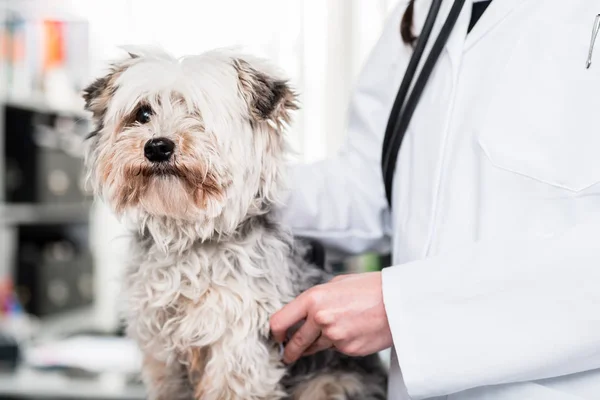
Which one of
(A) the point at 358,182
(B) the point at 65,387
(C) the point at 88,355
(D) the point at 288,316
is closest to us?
(D) the point at 288,316

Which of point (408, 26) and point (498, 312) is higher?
point (408, 26)

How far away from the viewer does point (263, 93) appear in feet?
3.33

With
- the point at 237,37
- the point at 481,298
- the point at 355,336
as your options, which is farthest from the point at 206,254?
the point at 237,37

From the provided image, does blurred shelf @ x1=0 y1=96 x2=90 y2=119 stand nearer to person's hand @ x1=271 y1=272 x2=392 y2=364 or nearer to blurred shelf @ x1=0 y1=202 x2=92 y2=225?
blurred shelf @ x1=0 y1=202 x2=92 y2=225

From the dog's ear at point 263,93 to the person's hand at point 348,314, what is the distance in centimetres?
29

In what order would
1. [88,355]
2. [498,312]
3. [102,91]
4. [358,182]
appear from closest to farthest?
[498,312] < [102,91] < [358,182] < [88,355]

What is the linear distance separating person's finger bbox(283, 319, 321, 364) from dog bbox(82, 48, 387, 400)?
4 cm

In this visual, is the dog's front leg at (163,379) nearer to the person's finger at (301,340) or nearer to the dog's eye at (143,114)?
the person's finger at (301,340)

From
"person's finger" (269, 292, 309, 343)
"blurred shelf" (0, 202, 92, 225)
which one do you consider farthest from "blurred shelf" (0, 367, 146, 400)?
"person's finger" (269, 292, 309, 343)

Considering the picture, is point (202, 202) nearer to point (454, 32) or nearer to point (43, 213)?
point (454, 32)

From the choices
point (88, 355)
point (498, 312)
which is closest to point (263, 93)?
point (498, 312)

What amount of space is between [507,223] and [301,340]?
33 cm

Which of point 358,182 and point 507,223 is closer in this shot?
point 507,223

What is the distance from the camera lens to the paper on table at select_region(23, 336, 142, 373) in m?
2.47
